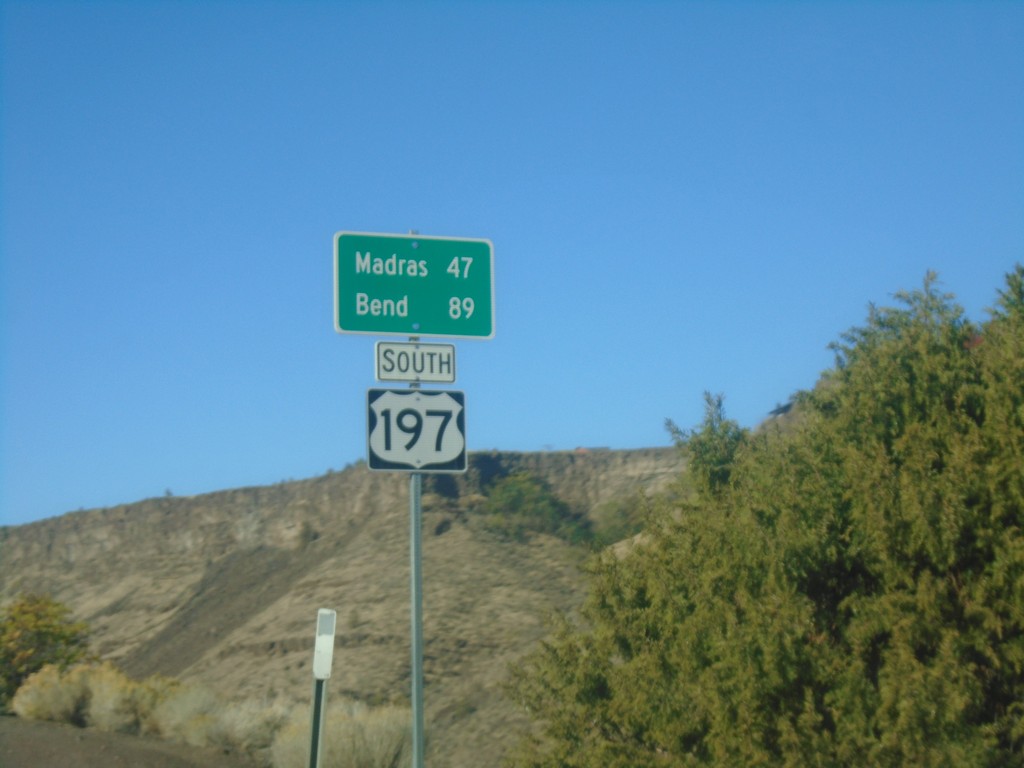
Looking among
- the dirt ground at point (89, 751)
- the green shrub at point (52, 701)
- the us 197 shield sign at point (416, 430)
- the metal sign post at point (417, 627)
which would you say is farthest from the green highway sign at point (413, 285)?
the green shrub at point (52, 701)

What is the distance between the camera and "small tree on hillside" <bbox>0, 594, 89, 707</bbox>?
2295 centimetres

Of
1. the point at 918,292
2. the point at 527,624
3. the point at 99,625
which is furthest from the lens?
the point at 99,625

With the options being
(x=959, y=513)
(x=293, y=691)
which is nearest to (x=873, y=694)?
(x=959, y=513)

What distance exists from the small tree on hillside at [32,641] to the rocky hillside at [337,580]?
3309mm

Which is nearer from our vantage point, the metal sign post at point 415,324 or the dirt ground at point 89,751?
the metal sign post at point 415,324

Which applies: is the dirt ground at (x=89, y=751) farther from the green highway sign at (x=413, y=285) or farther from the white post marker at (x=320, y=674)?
the green highway sign at (x=413, y=285)

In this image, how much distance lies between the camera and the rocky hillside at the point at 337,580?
27.4 m

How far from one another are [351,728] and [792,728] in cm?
1065

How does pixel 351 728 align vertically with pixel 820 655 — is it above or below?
below

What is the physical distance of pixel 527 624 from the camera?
29.6m

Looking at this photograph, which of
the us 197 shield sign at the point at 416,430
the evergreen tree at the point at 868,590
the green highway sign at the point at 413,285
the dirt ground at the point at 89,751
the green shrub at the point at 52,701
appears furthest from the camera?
the green shrub at the point at 52,701

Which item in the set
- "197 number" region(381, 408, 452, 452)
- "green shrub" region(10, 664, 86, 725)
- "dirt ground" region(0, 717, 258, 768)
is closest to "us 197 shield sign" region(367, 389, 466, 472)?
"197 number" region(381, 408, 452, 452)

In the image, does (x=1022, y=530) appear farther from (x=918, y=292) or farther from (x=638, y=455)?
(x=638, y=455)

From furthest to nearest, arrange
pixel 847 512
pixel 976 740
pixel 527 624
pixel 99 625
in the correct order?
pixel 99 625 → pixel 527 624 → pixel 847 512 → pixel 976 740
